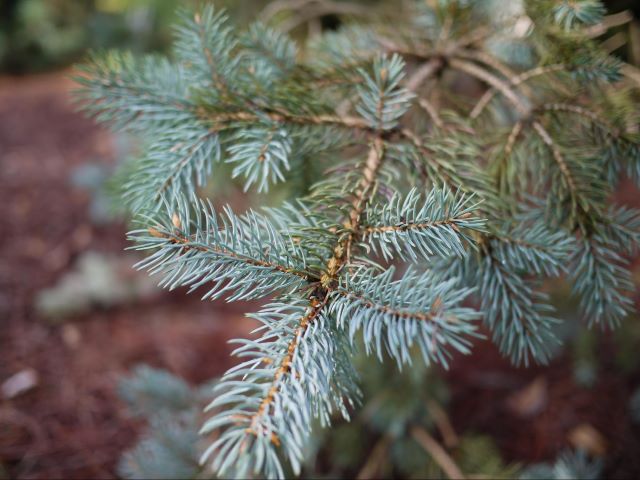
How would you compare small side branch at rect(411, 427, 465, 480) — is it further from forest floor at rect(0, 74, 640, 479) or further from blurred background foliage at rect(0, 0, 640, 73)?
blurred background foliage at rect(0, 0, 640, 73)

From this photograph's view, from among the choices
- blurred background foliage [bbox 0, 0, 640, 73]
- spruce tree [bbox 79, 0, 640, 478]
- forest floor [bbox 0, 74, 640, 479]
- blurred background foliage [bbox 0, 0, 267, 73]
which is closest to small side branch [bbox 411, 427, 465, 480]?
forest floor [bbox 0, 74, 640, 479]

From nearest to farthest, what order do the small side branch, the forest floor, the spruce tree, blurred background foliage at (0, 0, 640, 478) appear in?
1. the spruce tree
2. blurred background foliage at (0, 0, 640, 478)
3. the small side branch
4. the forest floor

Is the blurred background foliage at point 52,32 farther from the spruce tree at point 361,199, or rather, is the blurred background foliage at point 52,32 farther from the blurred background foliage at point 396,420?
the spruce tree at point 361,199

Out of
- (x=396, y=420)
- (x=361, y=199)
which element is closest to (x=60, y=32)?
(x=396, y=420)

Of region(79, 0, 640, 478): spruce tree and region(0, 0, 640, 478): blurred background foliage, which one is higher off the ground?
region(79, 0, 640, 478): spruce tree

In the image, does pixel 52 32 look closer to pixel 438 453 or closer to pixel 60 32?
pixel 60 32

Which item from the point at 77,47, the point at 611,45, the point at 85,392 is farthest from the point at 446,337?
the point at 77,47

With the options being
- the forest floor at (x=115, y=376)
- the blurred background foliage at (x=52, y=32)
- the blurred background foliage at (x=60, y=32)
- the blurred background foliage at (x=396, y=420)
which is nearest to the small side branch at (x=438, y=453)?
the blurred background foliage at (x=396, y=420)
